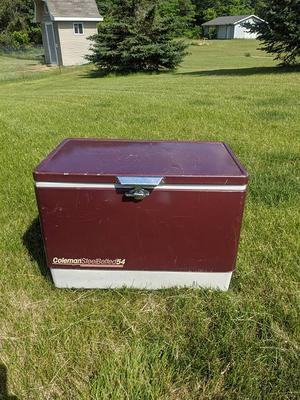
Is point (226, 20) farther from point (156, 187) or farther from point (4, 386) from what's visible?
point (4, 386)

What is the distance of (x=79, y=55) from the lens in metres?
26.7

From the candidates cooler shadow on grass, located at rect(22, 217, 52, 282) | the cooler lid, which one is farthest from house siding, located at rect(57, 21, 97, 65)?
the cooler lid

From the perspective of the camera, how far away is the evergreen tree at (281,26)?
14.5m

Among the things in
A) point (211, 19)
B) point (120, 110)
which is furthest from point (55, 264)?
point (211, 19)

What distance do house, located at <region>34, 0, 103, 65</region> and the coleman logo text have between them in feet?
83.0

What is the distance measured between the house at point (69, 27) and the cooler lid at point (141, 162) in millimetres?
24776

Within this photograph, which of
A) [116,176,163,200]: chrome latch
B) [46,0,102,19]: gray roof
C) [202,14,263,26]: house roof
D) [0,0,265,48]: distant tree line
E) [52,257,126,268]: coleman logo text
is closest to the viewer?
[116,176,163,200]: chrome latch

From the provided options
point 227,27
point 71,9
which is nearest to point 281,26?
point 71,9

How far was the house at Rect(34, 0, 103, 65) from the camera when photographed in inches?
1016

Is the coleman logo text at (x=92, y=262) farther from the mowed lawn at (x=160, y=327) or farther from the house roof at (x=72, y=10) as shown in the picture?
the house roof at (x=72, y=10)

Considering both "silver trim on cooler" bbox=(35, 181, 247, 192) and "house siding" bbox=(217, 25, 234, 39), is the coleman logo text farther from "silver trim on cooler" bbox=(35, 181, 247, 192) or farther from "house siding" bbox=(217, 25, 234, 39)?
"house siding" bbox=(217, 25, 234, 39)

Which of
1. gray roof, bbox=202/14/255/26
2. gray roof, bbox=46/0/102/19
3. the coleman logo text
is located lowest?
gray roof, bbox=202/14/255/26

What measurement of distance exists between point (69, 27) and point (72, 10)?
1.24 meters

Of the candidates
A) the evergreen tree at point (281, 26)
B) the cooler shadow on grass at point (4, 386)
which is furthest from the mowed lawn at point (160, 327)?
the evergreen tree at point (281, 26)
